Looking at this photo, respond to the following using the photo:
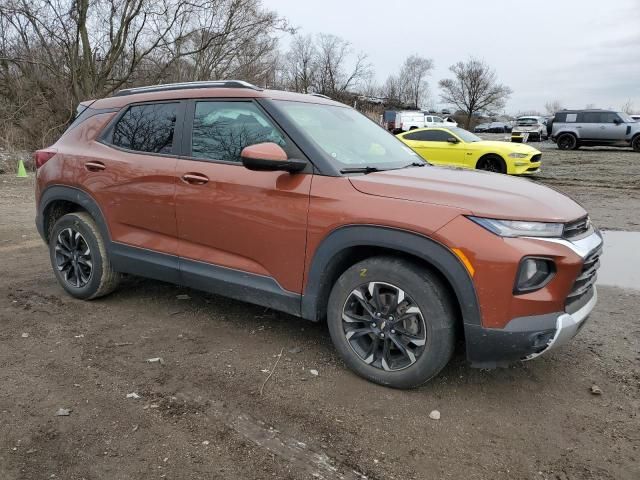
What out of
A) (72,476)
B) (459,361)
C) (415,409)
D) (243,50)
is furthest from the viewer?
(243,50)

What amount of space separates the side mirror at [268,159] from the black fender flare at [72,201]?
1.70 metres

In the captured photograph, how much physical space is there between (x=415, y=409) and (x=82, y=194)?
313 centimetres

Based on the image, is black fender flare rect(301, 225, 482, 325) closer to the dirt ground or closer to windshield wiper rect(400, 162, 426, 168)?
the dirt ground

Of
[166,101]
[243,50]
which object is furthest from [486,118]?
[166,101]

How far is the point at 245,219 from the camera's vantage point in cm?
335

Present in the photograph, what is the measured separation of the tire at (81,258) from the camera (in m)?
4.23

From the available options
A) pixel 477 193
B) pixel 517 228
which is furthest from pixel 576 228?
pixel 477 193

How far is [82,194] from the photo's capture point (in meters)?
4.23

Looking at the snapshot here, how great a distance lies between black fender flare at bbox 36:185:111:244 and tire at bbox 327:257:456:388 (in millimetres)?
2138

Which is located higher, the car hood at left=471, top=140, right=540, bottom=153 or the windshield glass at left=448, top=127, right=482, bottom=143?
the windshield glass at left=448, top=127, right=482, bottom=143

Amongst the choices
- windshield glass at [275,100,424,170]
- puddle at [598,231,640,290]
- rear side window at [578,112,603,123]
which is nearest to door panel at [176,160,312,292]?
windshield glass at [275,100,424,170]

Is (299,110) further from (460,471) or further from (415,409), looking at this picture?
(460,471)

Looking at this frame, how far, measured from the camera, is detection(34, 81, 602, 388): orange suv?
2652mm

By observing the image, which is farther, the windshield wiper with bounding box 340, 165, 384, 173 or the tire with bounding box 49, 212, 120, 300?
the tire with bounding box 49, 212, 120, 300
